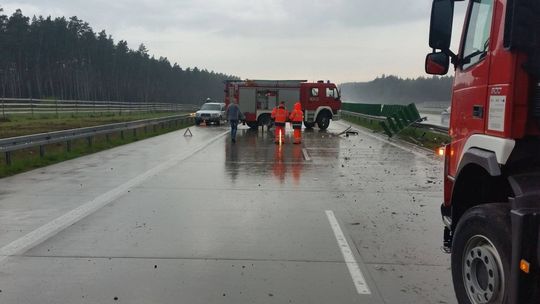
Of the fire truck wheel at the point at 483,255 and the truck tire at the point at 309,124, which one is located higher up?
the fire truck wheel at the point at 483,255

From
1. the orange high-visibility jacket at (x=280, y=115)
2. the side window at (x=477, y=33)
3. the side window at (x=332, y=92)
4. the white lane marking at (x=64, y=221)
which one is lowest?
the white lane marking at (x=64, y=221)

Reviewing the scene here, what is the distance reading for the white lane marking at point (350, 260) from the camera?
4.75 meters

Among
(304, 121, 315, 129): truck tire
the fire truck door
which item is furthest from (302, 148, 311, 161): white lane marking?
(304, 121, 315, 129): truck tire

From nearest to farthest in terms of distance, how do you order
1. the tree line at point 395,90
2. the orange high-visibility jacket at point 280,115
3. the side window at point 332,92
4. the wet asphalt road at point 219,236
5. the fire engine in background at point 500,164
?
1. the fire engine in background at point 500,164
2. the wet asphalt road at point 219,236
3. the orange high-visibility jacket at point 280,115
4. the side window at point 332,92
5. the tree line at point 395,90

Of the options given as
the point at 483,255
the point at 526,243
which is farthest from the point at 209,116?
the point at 526,243

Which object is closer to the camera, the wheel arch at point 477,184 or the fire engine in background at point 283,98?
the wheel arch at point 477,184

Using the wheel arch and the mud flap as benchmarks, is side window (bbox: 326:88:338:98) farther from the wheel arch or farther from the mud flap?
the mud flap

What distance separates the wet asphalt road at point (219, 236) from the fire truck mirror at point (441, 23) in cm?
222

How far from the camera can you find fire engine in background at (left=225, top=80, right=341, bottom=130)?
31.0m

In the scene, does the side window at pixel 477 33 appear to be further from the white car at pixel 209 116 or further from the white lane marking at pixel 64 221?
the white car at pixel 209 116

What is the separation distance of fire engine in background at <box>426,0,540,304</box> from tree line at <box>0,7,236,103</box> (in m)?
76.3

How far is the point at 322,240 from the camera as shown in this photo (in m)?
6.32

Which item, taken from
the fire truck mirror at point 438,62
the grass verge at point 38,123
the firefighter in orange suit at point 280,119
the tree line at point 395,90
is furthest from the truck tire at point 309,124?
the tree line at point 395,90

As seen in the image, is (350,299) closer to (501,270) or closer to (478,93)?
(501,270)
